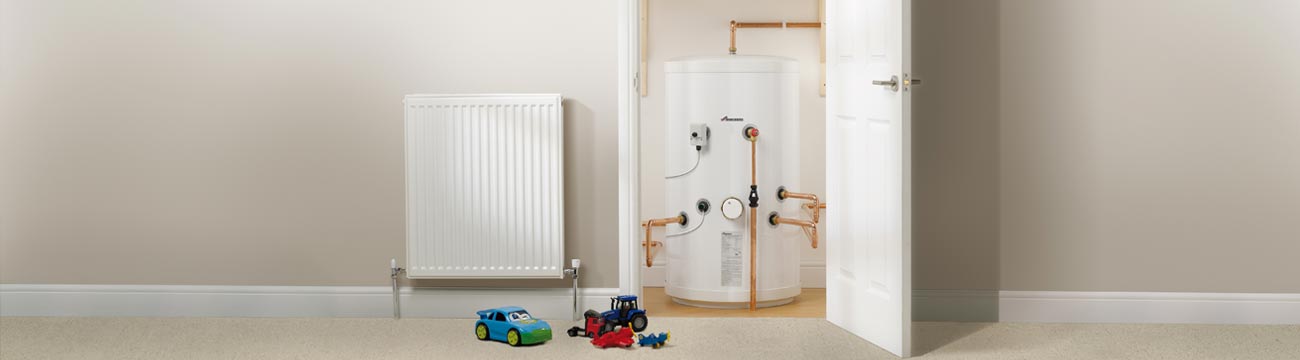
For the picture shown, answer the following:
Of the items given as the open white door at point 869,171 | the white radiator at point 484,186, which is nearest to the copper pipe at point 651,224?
the white radiator at point 484,186

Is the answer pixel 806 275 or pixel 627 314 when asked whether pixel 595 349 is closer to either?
pixel 627 314

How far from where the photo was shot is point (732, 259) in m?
4.50

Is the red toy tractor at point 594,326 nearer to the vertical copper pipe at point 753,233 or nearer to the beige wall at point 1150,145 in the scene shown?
the vertical copper pipe at point 753,233

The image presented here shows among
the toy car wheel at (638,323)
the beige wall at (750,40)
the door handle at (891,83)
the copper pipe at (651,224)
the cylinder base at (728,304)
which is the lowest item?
the cylinder base at (728,304)

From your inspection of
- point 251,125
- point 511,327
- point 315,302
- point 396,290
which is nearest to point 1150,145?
point 511,327

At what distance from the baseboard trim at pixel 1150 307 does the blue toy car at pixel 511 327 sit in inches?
65.3

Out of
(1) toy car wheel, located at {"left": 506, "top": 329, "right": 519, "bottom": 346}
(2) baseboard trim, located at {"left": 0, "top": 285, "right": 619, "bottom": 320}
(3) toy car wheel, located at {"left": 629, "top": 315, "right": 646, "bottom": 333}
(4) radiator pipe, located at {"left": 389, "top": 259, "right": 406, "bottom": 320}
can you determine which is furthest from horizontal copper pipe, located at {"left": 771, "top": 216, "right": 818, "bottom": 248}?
(4) radiator pipe, located at {"left": 389, "top": 259, "right": 406, "bottom": 320}

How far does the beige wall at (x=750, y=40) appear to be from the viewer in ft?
16.2

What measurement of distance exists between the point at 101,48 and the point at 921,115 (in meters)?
2.96

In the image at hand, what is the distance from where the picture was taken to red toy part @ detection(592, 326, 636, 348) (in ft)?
12.0

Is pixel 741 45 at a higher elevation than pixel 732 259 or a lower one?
higher

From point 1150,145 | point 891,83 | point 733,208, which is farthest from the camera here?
point 733,208

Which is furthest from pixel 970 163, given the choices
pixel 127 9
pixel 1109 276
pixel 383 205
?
pixel 127 9

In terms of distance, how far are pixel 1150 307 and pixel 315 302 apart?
301 cm
